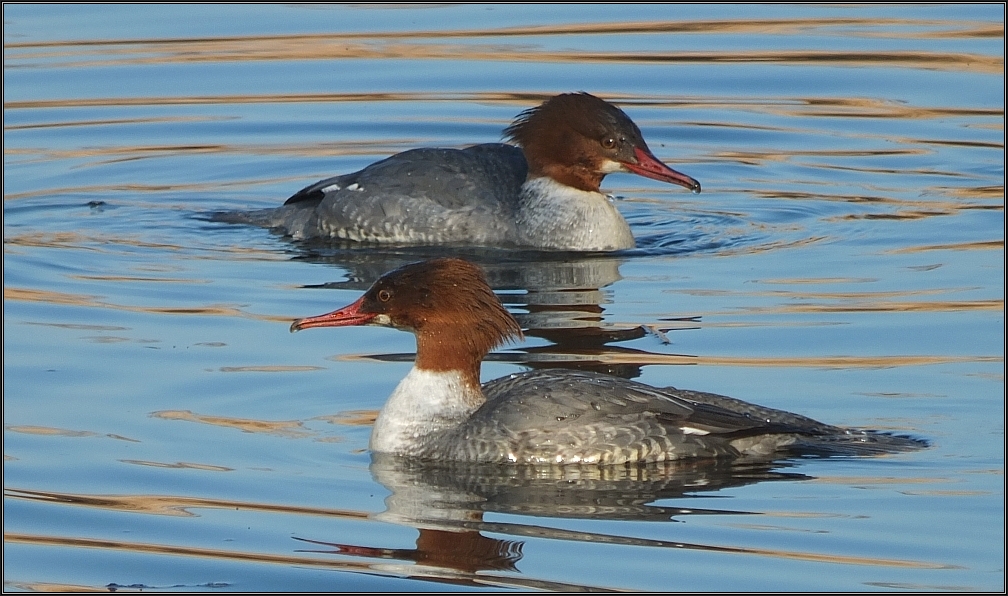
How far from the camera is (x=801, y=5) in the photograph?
75.2 feet

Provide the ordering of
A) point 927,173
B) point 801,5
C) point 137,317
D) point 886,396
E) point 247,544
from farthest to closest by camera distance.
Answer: point 801,5 → point 927,173 → point 137,317 → point 886,396 → point 247,544

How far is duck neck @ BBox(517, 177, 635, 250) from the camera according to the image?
13828mm

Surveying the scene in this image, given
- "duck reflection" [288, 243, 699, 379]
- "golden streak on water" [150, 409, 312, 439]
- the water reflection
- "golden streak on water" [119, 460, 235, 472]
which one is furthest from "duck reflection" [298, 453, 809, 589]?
"duck reflection" [288, 243, 699, 379]

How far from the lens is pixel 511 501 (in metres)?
8.48

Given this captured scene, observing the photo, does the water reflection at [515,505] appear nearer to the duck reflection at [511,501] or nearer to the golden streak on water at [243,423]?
the duck reflection at [511,501]

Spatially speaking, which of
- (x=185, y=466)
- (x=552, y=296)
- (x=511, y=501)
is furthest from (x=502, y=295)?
(x=511, y=501)

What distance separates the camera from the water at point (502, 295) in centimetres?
790

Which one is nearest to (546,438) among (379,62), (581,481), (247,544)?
(581,481)

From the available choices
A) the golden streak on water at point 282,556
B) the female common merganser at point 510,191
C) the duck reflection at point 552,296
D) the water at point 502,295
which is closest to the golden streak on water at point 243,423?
the water at point 502,295

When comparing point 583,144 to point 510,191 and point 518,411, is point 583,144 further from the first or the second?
point 518,411

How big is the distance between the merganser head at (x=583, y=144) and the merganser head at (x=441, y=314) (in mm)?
4356

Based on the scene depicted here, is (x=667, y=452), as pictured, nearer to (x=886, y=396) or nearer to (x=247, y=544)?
(x=886, y=396)

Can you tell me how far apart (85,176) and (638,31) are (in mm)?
7741

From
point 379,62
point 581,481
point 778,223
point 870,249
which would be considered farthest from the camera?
point 379,62
